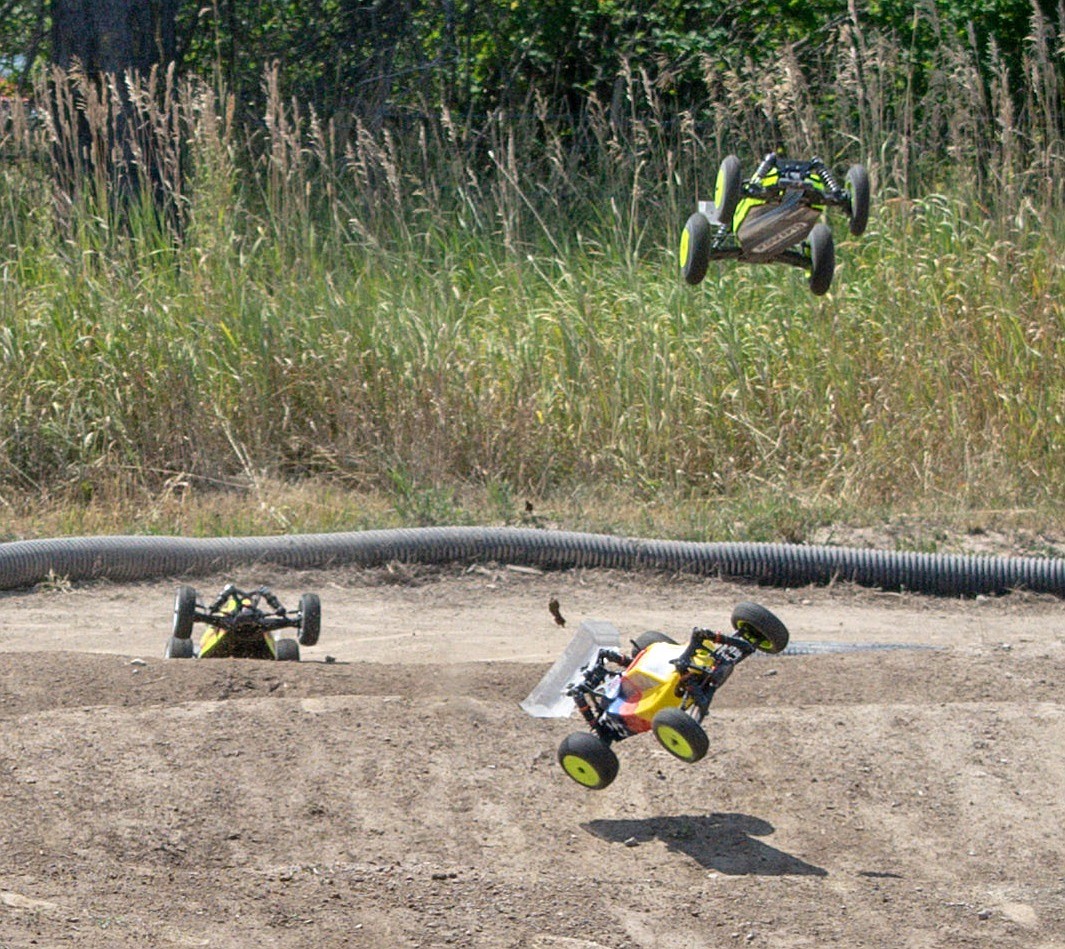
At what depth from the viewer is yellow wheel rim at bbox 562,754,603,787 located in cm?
346

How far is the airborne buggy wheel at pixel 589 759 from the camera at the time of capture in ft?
11.3

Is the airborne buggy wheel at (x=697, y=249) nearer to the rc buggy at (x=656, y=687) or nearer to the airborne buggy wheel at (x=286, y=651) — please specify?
the rc buggy at (x=656, y=687)

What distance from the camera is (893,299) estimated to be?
24.9 feet

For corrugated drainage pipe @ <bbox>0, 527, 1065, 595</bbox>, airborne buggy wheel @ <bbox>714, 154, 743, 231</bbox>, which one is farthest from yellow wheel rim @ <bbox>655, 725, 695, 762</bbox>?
corrugated drainage pipe @ <bbox>0, 527, 1065, 595</bbox>

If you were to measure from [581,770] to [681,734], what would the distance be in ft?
1.03

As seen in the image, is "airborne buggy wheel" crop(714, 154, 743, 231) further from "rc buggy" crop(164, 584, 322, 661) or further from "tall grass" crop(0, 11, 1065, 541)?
"tall grass" crop(0, 11, 1065, 541)

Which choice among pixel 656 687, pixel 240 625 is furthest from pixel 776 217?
pixel 240 625

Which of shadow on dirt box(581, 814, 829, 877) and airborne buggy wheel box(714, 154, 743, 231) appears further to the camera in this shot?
airborne buggy wheel box(714, 154, 743, 231)

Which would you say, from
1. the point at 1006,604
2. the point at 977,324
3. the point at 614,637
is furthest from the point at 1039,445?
the point at 614,637

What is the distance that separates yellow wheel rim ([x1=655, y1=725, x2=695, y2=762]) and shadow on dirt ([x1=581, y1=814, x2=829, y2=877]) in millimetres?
472

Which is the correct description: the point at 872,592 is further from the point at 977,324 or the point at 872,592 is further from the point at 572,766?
the point at 572,766

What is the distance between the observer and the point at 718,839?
3.81m

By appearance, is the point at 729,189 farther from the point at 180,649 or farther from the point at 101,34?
the point at 101,34

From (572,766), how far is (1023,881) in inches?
44.1
